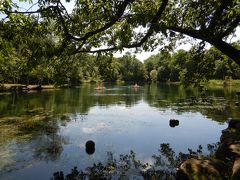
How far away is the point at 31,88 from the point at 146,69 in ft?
343

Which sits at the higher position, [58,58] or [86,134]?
[58,58]

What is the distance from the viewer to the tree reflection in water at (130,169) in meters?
14.8

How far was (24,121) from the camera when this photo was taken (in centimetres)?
3091

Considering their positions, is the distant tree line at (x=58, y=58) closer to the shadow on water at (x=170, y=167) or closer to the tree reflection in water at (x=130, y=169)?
the shadow on water at (x=170, y=167)

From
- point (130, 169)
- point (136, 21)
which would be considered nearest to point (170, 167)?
point (130, 169)

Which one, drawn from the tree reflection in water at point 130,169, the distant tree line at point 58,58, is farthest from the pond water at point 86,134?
the distant tree line at point 58,58

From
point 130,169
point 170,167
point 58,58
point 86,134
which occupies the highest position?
point 58,58

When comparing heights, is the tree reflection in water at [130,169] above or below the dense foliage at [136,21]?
below

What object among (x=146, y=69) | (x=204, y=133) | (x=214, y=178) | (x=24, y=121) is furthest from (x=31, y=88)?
(x=146, y=69)

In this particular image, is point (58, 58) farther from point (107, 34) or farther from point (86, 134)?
point (86, 134)

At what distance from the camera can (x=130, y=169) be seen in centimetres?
1594

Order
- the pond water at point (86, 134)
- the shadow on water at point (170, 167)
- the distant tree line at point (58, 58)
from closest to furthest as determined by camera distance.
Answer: the shadow on water at point (170, 167), the distant tree line at point (58, 58), the pond water at point (86, 134)

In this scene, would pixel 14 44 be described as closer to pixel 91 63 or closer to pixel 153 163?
pixel 91 63

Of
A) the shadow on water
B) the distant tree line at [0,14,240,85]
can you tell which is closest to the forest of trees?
the distant tree line at [0,14,240,85]
